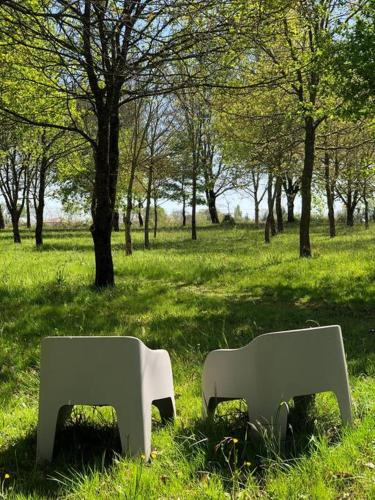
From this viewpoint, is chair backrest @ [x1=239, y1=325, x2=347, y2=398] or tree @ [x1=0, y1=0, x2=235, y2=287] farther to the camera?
tree @ [x1=0, y1=0, x2=235, y2=287]

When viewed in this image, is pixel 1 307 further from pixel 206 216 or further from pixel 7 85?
pixel 206 216

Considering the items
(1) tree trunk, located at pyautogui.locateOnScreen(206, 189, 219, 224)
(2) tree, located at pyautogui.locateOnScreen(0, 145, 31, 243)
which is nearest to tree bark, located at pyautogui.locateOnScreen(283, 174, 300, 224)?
(1) tree trunk, located at pyautogui.locateOnScreen(206, 189, 219, 224)

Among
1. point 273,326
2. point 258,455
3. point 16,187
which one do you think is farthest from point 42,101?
point 16,187

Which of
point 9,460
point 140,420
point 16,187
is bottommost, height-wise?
point 9,460

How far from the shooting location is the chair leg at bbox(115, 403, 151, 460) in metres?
3.05

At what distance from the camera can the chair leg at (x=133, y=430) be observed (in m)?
3.05

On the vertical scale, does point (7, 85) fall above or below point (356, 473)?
above

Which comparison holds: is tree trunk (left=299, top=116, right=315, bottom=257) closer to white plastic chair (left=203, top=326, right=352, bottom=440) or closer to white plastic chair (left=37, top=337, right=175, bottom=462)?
white plastic chair (left=203, top=326, right=352, bottom=440)

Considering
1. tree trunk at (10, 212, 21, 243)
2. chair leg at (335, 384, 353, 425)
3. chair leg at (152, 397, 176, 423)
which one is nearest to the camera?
chair leg at (335, 384, 353, 425)

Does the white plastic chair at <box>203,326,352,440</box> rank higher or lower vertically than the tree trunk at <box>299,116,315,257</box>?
lower

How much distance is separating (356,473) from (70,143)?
1749cm

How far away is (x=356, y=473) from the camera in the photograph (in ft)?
9.32

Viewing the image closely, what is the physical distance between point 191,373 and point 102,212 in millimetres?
5369

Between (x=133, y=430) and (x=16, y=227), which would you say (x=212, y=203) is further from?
(x=133, y=430)
